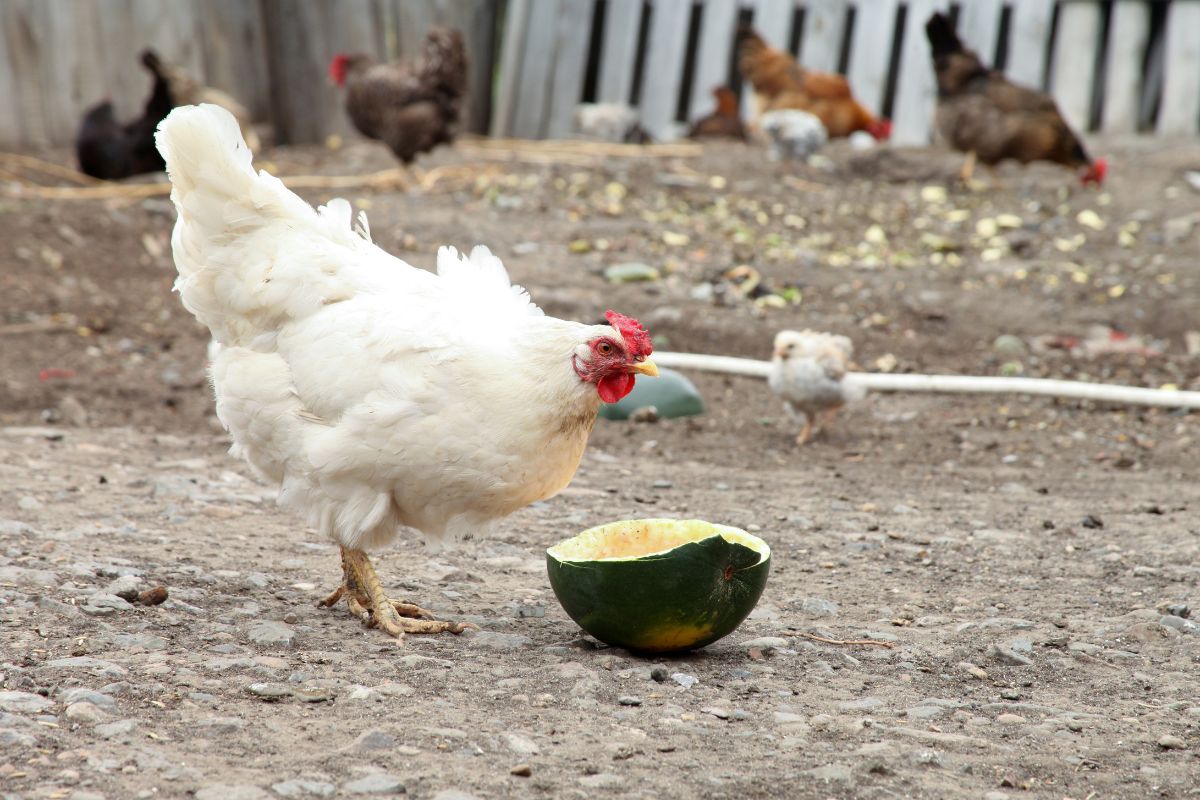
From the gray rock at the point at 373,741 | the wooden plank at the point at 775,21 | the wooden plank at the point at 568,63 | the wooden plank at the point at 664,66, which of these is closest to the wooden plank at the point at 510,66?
the wooden plank at the point at 568,63

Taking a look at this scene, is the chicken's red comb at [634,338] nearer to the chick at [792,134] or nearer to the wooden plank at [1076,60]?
the chick at [792,134]

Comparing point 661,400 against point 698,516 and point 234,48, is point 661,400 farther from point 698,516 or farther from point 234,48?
point 234,48

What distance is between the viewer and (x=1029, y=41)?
1130cm

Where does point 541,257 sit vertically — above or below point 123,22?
below

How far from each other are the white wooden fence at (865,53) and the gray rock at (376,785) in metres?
10.4

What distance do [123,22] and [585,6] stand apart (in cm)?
430

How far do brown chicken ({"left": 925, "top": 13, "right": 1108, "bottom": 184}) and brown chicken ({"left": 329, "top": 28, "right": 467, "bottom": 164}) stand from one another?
13.8 ft

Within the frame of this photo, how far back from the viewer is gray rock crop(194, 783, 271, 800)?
2.35 m

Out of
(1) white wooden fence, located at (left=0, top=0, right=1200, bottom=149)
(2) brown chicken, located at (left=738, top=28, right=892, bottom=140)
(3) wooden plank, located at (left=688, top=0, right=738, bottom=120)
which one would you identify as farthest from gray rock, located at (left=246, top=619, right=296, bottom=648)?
(3) wooden plank, located at (left=688, top=0, right=738, bottom=120)

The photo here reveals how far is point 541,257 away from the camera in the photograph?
8383mm

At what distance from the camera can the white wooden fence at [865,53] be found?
36.4ft

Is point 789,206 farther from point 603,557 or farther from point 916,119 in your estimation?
point 603,557

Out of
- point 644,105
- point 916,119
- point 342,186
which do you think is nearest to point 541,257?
point 342,186

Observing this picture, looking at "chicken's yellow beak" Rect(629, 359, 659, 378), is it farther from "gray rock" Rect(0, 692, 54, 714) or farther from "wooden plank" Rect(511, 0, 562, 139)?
"wooden plank" Rect(511, 0, 562, 139)
